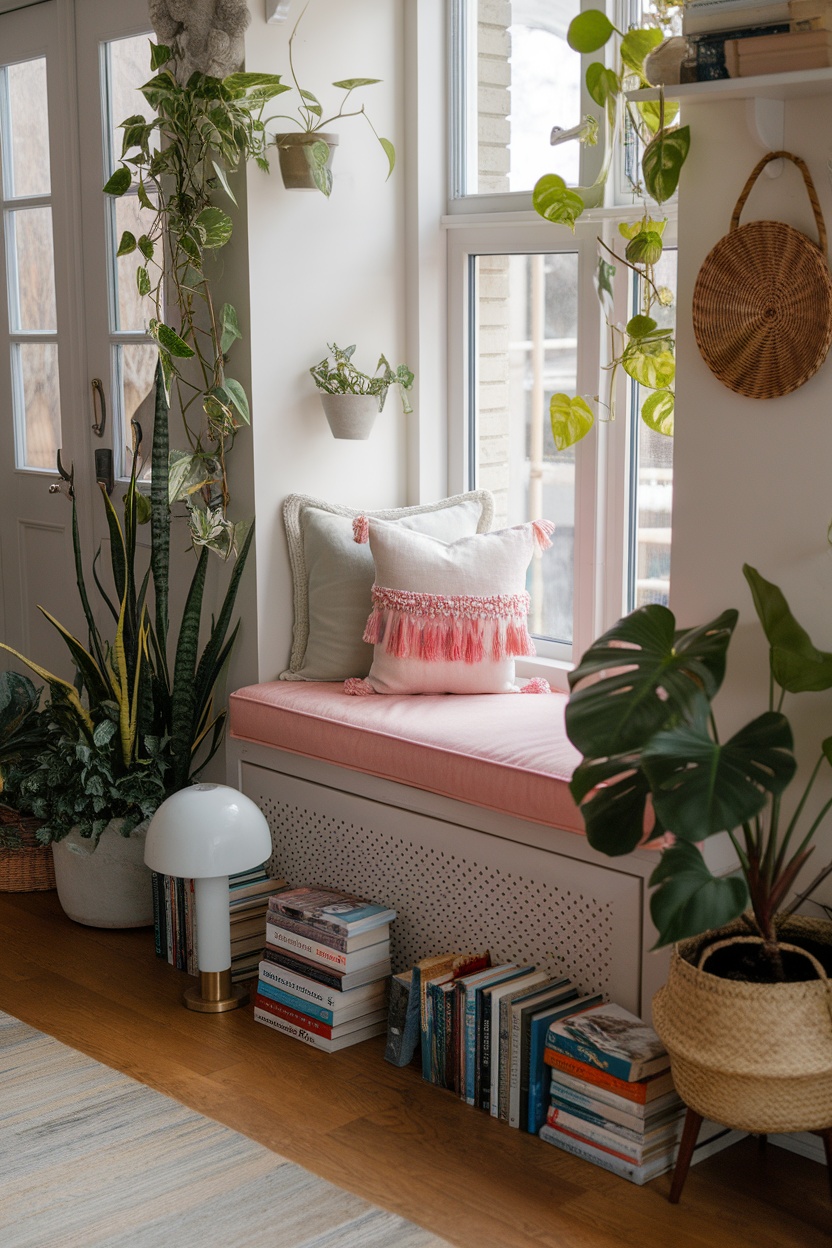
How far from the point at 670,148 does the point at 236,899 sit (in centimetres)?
184

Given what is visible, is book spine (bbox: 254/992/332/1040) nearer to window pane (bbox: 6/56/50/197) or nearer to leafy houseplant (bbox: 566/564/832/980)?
leafy houseplant (bbox: 566/564/832/980)

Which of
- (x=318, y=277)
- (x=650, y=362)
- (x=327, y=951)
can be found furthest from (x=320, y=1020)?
(x=318, y=277)

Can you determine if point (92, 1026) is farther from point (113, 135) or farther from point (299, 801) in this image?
point (113, 135)

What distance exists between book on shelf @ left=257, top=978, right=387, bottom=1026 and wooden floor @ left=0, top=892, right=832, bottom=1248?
73mm

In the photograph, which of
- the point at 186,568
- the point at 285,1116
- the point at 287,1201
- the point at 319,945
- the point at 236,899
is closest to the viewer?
the point at 287,1201

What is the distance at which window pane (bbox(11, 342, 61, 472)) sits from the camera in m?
4.34

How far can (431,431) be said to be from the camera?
3789mm

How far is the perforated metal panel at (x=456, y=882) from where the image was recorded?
2715 millimetres

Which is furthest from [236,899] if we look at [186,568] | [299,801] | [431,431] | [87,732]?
[431,431]

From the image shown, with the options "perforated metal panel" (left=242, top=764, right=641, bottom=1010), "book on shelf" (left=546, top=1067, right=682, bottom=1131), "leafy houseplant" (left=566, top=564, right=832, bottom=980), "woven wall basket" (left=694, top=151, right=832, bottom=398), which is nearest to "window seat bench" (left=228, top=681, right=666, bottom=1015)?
"perforated metal panel" (left=242, top=764, right=641, bottom=1010)

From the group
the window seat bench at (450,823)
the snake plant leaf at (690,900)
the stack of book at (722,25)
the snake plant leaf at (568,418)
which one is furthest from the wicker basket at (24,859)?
the stack of book at (722,25)

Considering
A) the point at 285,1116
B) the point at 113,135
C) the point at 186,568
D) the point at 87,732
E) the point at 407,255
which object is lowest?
the point at 285,1116

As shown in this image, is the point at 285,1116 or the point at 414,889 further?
the point at 414,889

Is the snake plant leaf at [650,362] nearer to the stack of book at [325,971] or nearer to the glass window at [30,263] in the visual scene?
the stack of book at [325,971]
